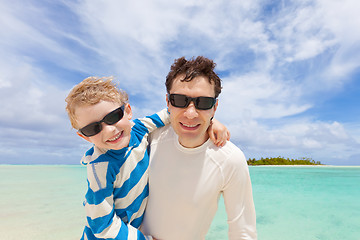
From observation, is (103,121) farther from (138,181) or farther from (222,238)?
(222,238)

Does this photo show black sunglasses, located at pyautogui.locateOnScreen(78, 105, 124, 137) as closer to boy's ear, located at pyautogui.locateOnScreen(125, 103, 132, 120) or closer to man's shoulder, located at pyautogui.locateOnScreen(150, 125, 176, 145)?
boy's ear, located at pyautogui.locateOnScreen(125, 103, 132, 120)

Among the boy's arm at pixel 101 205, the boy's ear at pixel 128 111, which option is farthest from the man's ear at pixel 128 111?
the boy's arm at pixel 101 205

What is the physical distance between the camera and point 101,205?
1735mm

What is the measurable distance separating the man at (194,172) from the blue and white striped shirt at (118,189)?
13cm

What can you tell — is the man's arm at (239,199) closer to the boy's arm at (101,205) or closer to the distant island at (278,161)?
the boy's arm at (101,205)

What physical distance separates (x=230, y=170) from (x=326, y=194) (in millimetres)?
9387

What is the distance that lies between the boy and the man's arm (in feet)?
2.31

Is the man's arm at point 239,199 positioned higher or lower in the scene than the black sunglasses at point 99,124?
lower

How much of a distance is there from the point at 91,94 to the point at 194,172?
102 centimetres

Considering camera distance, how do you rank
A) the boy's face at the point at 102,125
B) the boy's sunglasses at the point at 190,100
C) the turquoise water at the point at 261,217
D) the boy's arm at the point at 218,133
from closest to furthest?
the boy's face at the point at 102,125
the boy's sunglasses at the point at 190,100
the boy's arm at the point at 218,133
the turquoise water at the point at 261,217

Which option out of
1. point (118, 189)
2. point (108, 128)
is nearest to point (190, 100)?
point (108, 128)

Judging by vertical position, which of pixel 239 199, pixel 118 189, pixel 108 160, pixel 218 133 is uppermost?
pixel 218 133

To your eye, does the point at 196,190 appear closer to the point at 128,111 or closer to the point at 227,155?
the point at 227,155

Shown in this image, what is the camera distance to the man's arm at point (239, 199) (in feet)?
6.63
